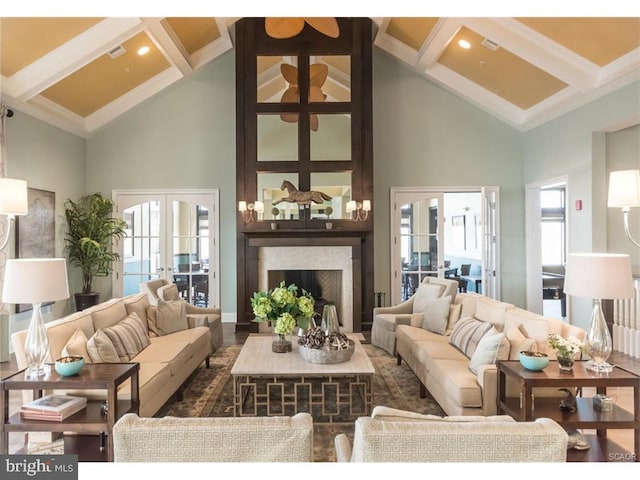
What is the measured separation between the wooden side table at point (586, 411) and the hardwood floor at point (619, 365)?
0.40m

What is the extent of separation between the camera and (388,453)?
137 cm

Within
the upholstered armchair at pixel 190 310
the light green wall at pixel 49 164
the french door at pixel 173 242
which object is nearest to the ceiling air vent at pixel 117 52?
the light green wall at pixel 49 164

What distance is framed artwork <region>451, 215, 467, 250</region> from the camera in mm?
10183

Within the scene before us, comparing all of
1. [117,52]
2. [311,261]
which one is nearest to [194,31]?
[117,52]

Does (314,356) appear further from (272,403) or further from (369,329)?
(369,329)

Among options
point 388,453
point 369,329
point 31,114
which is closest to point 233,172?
point 31,114

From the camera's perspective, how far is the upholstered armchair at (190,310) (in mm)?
4773

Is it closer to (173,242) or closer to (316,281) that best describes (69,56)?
(173,242)

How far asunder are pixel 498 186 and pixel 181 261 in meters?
5.37

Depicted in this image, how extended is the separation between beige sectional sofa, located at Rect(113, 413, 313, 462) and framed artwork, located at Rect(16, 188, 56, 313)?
4.60 meters

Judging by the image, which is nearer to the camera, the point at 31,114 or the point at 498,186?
the point at 31,114

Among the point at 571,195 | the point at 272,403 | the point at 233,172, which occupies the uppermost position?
the point at 233,172

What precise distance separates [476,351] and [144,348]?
2.78 m

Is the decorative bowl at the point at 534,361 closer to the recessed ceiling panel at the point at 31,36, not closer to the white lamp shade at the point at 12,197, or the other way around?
the white lamp shade at the point at 12,197
